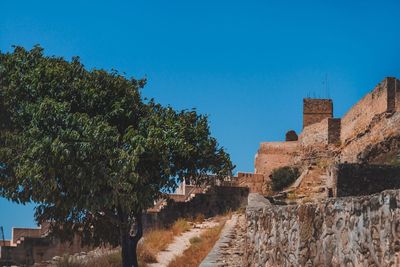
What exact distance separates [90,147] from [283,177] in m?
22.8

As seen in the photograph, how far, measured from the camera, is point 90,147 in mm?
19641

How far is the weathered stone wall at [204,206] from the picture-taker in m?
33.1

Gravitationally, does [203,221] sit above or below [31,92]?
below

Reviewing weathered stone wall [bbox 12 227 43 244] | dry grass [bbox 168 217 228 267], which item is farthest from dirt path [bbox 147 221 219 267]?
weathered stone wall [bbox 12 227 43 244]

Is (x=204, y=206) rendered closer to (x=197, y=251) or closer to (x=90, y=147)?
(x=197, y=251)

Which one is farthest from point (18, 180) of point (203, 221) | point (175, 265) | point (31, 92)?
point (203, 221)

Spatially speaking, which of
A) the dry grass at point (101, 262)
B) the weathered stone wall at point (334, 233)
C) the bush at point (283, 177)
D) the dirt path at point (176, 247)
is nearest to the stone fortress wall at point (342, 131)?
the bush at point (283, 177)

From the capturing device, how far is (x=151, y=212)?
3322cm

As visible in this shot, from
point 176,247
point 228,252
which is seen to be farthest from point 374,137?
point 228,252

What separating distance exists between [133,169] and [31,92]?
4458mm

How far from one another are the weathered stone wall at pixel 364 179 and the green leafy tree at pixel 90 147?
6470mm

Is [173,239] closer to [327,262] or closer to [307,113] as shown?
[327,262]

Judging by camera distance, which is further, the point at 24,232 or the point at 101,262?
the point at 24,232

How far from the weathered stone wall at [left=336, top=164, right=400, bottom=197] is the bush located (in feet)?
84.5
